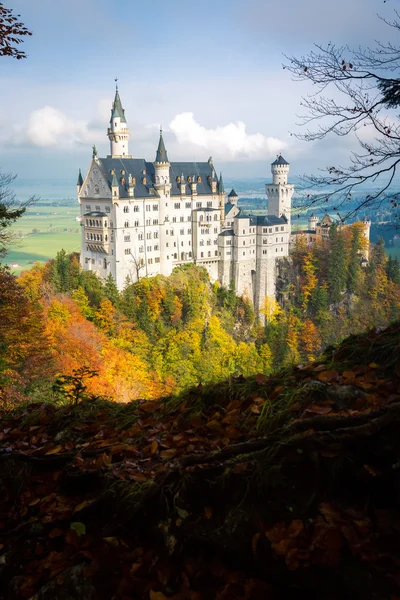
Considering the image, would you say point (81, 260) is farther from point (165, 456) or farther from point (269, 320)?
point (165, 456)

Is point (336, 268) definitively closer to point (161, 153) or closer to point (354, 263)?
point (354, 263)

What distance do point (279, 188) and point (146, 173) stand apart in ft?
59.5

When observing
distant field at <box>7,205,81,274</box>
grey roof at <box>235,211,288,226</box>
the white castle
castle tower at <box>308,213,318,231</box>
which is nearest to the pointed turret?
the white castle

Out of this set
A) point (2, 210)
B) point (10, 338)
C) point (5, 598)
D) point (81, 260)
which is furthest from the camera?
point (81, 260)

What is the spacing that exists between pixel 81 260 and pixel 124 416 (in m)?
48.8

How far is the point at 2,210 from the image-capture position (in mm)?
13016

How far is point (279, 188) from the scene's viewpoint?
6488cm

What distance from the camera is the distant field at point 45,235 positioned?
62.7 meters

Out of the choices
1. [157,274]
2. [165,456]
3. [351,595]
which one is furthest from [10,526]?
[157,274]

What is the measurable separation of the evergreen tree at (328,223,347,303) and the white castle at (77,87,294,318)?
5.47 metres

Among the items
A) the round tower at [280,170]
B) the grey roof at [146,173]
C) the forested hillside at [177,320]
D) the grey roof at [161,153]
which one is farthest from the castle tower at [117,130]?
the round tower at [280,170]

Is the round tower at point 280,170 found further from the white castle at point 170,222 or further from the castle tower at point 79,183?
the castle tower at point 79,183

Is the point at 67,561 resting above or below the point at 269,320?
above

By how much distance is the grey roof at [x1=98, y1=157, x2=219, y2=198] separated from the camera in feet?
169
